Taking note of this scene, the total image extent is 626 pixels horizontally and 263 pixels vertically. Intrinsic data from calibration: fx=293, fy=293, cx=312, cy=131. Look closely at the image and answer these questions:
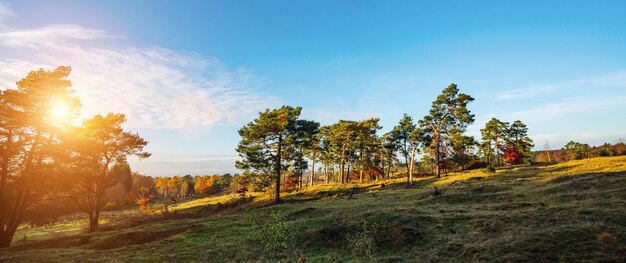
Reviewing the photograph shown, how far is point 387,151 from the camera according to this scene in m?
60.8

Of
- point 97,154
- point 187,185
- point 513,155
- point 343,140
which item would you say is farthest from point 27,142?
point 187,185

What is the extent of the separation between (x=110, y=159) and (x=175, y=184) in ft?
319

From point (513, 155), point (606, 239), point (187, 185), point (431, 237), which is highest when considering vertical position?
point (513, 155)

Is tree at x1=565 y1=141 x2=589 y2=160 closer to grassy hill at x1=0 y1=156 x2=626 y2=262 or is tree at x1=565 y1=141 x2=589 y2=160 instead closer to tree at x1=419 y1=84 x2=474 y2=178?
tree at x1=419 y1=84 x2=474 y2=178

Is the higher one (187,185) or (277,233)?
(277,233)

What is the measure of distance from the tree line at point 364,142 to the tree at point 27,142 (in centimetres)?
1883

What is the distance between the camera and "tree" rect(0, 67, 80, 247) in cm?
1983

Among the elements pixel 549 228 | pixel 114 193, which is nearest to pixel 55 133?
pixel 549 228

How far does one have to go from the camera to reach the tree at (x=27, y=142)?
1983cm

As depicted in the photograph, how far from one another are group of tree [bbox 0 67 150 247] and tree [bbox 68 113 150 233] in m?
0.11

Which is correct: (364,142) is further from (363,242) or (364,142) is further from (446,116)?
(363,242)

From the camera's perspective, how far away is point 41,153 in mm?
21125

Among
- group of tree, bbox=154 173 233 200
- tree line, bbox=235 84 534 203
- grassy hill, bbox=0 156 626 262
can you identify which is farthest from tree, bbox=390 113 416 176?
group of tree, bbox=154 173 233 200

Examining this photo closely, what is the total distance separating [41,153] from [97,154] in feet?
23.4
